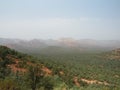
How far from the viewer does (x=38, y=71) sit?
30312 millimetres

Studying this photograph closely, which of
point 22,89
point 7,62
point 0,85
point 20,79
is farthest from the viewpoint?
point 7,62

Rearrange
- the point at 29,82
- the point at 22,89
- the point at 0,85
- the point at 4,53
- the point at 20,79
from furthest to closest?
the point at 4,53, the point at 20,79, the point at 29,82, the point at 22,89, the point at 0,85

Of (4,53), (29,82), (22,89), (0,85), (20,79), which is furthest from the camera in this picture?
(4,53)

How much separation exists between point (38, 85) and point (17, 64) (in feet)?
64.6

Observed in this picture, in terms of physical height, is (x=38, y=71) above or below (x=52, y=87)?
above

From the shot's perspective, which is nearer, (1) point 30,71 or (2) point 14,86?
(2) point 14,86

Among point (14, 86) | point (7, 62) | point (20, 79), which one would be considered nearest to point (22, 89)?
point (14, 86)

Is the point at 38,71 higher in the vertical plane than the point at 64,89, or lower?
higher

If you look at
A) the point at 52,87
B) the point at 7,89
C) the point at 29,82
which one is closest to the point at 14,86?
the point at 7,89

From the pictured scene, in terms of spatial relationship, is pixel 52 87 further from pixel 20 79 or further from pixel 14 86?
pixel 14 86

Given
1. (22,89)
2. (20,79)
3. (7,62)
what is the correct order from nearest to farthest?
(22,89)
(20,79)
(7,62)

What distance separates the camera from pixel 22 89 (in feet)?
87.2

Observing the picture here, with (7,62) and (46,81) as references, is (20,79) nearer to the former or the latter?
(46,81)

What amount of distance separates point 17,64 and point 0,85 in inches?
985
